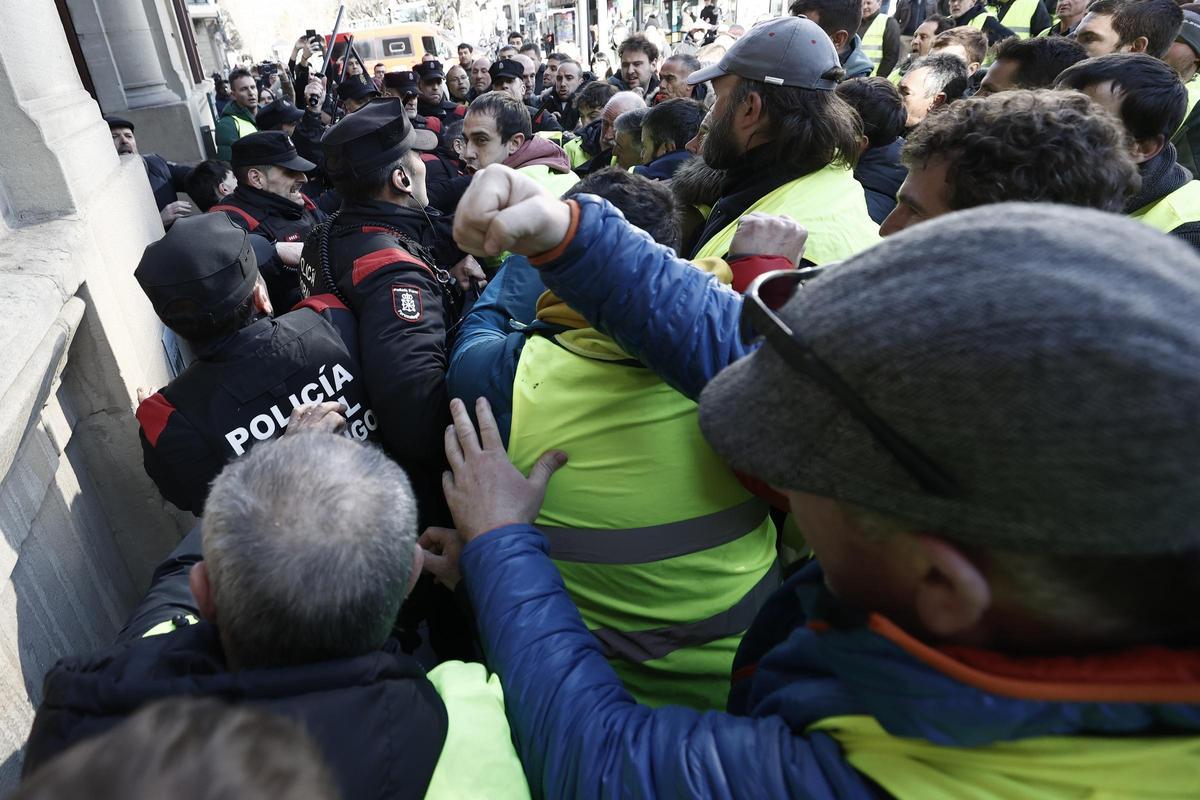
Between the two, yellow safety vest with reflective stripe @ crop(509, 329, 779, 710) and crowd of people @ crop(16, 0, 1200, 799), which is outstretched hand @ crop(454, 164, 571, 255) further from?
yellow safety vest with reflective stripe @ crop(509, 329, 779, 710)

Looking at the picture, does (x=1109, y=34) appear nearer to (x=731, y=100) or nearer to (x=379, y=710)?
(x=731, y=100)

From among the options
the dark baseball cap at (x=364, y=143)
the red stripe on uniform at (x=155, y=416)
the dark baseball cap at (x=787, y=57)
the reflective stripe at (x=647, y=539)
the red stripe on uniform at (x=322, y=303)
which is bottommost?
A: the reflective stripe at (x=647, y=539)

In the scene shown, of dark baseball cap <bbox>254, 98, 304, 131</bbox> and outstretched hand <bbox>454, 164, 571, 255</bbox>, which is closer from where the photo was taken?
outstretched hand <bbox>454, 164, 571, 255</bbox>

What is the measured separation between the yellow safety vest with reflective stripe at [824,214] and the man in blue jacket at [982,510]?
1.40 m

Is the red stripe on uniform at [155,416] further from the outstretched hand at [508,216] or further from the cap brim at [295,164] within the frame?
the cap brim at [295,164]

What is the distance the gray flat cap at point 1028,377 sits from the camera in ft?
1.81

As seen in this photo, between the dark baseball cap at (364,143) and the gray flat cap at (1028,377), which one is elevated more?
the gray flat cap at (1028,377)

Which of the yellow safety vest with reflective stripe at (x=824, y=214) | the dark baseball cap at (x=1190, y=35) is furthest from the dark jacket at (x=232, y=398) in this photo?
the dark baseball cap at (x=1190, y=35)

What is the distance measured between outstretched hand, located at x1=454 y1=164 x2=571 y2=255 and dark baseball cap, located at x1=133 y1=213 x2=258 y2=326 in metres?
0.96

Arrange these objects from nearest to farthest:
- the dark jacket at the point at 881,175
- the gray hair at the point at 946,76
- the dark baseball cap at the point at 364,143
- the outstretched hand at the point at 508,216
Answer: the outstretched hand at the point at 508,216 < the dark baseball cap at the point at 364,143 < the dark jacket at the point at 881,175 < the gray hair at the point at 946,76

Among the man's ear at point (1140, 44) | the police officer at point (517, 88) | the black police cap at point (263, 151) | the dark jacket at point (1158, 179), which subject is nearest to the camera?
the dark jacket at point (1158, 179)

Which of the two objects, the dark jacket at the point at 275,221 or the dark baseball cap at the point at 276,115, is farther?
the dark baseball cap at the point at 276,115

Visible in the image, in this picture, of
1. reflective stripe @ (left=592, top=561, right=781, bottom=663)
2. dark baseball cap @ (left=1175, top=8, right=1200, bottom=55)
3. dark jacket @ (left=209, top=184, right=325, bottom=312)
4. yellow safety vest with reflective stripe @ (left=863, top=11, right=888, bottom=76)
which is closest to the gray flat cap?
reflective stripe @ (left=592, top=561, right=781, bottom=663)

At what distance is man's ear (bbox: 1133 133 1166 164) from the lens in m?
2.47
